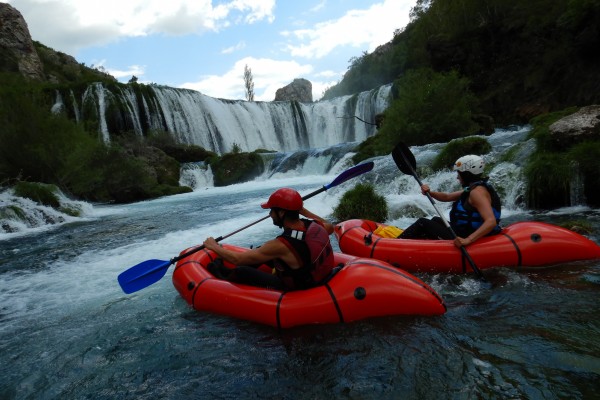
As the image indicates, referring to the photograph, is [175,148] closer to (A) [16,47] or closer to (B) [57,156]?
(B) [57,156]

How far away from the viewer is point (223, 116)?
24.9 meters

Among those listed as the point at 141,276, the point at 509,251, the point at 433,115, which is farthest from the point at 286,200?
the point at 433,115

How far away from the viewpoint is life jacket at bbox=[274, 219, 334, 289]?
117 inches

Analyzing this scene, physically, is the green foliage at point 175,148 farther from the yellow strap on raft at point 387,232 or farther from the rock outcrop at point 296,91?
the rock outcrop at point 296,91

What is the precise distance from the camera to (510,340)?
8.38ft

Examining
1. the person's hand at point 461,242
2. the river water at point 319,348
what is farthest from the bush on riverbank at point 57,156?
the person's hand at point 461,242

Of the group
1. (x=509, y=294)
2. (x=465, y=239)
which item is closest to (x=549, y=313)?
(x=509, y=294)

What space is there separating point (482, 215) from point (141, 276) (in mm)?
3363

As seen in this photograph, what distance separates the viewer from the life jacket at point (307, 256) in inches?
117

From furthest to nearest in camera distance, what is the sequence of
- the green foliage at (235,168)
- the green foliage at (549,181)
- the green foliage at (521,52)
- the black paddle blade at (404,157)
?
the green foliage at (235,168) → the green foliage at (521,52) → the green foliage at (549,181) → the black paddle blade at (404,157)

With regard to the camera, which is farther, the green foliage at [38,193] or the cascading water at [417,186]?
the green foliage at [38,193]

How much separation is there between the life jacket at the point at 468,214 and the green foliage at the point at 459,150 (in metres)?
5.25

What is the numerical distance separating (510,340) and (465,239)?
1.42 m

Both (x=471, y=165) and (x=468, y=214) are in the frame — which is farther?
(x=468, y=214)
